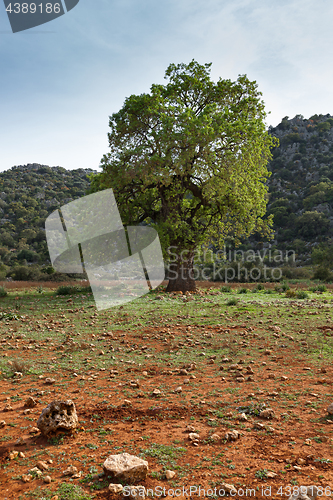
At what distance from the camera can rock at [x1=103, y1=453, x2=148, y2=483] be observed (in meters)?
2.68

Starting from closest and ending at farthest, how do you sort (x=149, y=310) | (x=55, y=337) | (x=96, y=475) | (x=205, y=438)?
(x=96, y=475) → (x=205, y=438) → (x=55, y=337) → (x=149, y=310)

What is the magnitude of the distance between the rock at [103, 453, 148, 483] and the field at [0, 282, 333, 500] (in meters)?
0.10

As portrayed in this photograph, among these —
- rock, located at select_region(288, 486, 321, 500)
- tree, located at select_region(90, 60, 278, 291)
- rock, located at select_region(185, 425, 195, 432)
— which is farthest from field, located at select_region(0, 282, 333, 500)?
tree, located at select_region(90, 60, 278, 291)

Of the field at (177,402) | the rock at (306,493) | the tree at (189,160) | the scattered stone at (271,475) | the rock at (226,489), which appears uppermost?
the tree at (189,160)

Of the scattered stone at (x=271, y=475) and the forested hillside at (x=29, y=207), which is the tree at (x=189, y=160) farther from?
the forested hillside at (x=29, y=207)

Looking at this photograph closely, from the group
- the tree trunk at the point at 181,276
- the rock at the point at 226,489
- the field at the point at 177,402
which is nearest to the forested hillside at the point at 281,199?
the tree trunk at the point at 181,276

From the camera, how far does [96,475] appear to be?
2760 mm

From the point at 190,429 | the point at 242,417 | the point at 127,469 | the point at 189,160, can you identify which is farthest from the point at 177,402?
the point at 189,160

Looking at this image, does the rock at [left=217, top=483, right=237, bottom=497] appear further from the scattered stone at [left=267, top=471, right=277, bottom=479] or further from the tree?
the tree

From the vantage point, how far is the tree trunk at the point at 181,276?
1819 cm

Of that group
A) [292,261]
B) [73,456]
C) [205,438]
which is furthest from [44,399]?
[292,261]

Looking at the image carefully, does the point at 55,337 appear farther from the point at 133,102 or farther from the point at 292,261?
the point at 292,261

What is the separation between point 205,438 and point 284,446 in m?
0.80

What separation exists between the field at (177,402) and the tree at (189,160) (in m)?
8.47
